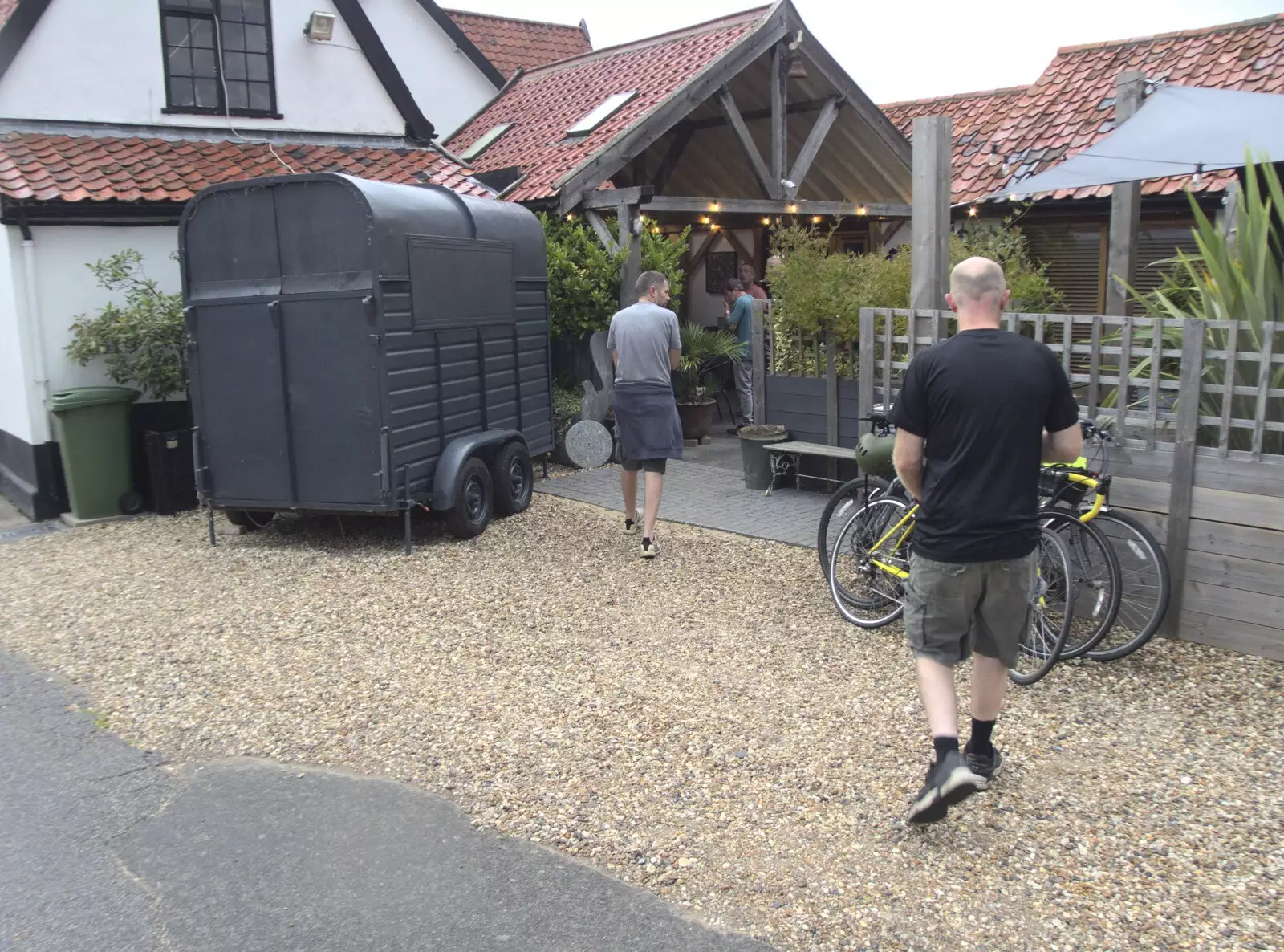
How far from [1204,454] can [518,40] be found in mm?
17403

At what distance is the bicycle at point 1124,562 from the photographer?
5.05 m

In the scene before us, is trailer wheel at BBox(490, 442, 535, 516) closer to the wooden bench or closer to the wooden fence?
the wooden bench

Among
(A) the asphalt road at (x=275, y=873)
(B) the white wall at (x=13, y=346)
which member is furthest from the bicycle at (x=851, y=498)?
(B) the white wall at (x=13, y=346)

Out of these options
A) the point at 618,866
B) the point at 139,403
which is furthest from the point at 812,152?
the point at 618,866

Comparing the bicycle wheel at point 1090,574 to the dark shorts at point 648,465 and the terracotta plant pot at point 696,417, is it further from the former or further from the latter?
the terracotta plant pot at point 696,417

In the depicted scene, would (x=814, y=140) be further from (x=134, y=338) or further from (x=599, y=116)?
(x=134, y=338)

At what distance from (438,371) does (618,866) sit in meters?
4.99

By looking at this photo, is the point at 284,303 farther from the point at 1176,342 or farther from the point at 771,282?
the point at 1176,342

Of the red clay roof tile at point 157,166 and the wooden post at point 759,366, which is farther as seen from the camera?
the red clay roof tile at point 157,166

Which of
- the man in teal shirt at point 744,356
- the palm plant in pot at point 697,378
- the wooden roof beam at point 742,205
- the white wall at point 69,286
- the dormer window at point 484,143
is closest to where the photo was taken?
the white wall at point 69,286

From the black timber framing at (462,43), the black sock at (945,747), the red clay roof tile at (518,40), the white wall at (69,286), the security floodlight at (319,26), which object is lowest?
the black sock at (945,747)

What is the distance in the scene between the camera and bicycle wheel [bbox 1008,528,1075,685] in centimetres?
486

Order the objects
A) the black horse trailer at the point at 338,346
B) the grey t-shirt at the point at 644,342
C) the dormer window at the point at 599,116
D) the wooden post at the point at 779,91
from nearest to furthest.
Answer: the black horse trailer at the point at 338,346, the grey t-shirt at the point at 644,342, the dormer window at the point at 599,116, the wooden post at the point at 779,91

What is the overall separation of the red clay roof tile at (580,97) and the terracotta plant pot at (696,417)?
9.17 ft
